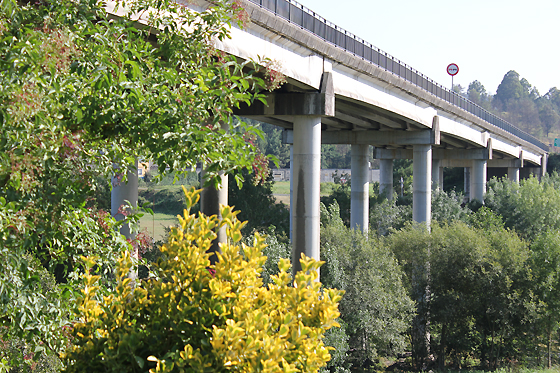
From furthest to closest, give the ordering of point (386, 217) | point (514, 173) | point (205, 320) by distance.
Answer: point (514, 173), point (386, 217), point (205, 320)

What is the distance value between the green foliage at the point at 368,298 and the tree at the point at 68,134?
18862mm

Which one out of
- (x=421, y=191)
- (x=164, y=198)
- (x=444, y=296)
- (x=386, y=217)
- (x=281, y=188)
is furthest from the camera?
(x=281, y=188)

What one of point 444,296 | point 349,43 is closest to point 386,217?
point 444,296

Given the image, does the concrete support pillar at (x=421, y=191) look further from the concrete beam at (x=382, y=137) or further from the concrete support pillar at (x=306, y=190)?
the concrete support pillar at (x=306, y=190)

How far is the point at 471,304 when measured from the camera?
27.4 metres

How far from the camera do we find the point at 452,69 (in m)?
49.9

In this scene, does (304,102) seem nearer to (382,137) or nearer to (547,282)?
(547,282)

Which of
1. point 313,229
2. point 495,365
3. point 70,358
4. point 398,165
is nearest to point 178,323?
Result: point 70,358

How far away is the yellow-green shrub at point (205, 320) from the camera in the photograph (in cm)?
404

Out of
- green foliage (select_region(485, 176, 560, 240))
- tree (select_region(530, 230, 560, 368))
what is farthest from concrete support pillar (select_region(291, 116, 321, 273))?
green foliage (select_region(485, 176, 560, 240))

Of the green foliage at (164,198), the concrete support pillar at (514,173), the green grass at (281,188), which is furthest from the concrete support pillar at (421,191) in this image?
the green grass at (281,188)

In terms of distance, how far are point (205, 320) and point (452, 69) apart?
49684mm

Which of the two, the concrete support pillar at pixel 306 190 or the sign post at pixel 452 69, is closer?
the concrete support pillar at pixel 306 190

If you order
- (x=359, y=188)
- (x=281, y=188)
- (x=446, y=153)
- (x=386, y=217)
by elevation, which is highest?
(x=446, y=153)
